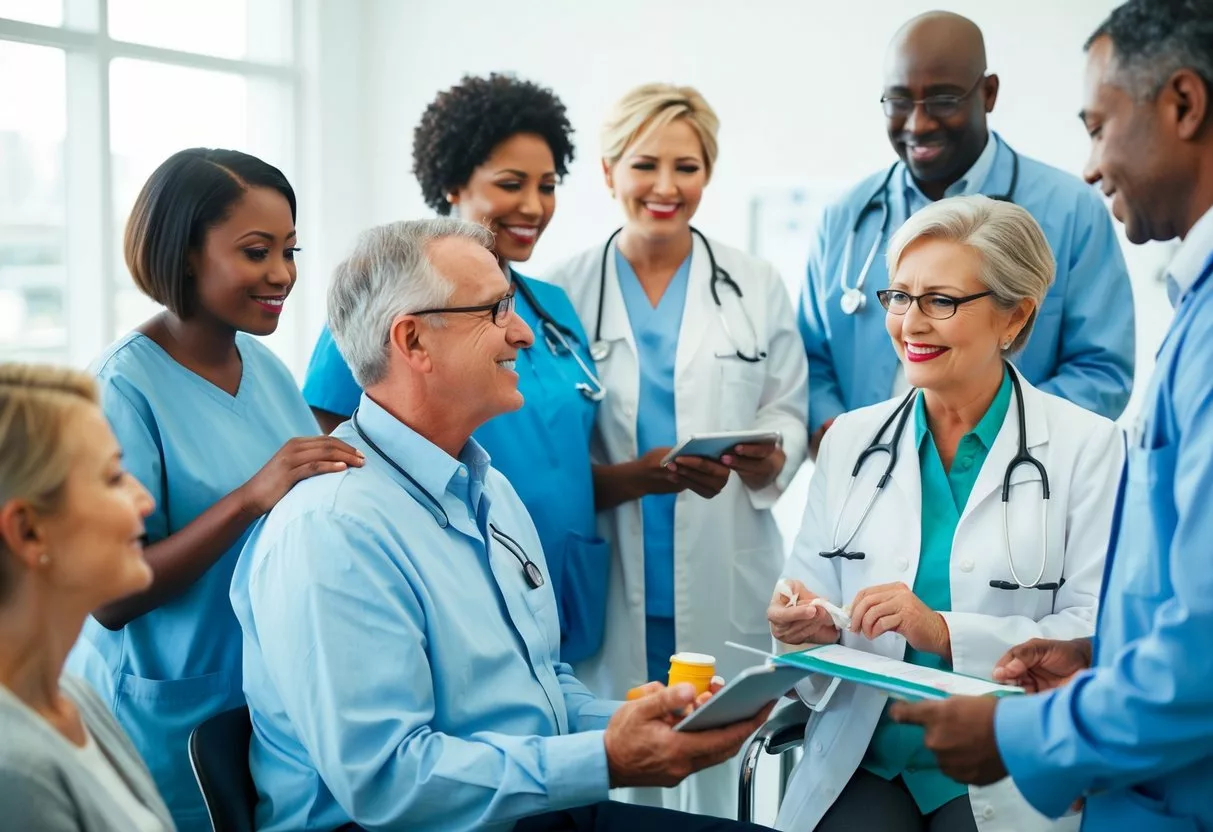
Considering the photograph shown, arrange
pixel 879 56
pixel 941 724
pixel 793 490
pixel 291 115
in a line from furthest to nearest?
pixel 291 115
pixel 793 490
pixel 879 56
pixel 941 724

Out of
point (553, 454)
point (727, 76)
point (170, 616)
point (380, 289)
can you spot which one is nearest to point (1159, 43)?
point (380, 289)

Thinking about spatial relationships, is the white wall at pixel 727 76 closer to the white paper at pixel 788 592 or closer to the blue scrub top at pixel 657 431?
the blue scrub top at pixel 657 431

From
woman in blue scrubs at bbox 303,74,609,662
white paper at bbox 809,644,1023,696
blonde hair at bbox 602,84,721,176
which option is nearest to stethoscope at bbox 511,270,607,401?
woman in blue scrubs at bbox 303,74,609,662

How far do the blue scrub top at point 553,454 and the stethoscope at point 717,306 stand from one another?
0.11m

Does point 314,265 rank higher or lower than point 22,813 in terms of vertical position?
higher

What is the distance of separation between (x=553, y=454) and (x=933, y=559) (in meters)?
0.89

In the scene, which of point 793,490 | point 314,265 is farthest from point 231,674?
point 314,265

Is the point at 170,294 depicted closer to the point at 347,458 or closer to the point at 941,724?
the point at 347,458

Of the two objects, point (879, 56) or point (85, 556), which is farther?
point (879, 56)

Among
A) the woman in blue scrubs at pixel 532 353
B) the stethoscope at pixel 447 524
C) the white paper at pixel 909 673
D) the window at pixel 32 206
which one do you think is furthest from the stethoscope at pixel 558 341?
the window at pixel 32 206

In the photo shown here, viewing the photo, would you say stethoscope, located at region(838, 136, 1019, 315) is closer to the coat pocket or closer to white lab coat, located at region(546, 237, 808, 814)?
white lab coat, located at region(546, 237, 808, 814)

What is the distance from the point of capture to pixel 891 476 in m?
2.08

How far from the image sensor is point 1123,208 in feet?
4.75

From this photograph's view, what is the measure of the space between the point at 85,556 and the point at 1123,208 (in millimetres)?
1256
